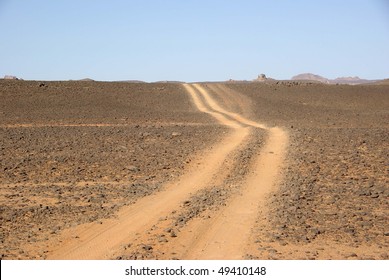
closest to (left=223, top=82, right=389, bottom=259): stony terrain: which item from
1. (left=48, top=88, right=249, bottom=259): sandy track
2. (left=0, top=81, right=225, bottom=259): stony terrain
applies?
(left=48, top=88, right=249, bottom=259): sandy track

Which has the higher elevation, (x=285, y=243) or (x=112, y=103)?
(x=112, y=103)

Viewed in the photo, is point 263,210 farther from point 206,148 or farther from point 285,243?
point 206,148

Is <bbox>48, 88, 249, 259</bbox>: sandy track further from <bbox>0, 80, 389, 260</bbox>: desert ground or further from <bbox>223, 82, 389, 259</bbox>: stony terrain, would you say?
<bbox>223, 82, 389, 259</bbox>: stony terrain

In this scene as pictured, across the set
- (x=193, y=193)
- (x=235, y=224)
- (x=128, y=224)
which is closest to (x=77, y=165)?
(x=193, y=193)

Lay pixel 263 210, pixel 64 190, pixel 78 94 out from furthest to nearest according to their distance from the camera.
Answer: pixel 78 94
pixel 64 190
pixel 263 210

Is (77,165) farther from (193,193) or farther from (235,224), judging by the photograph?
(235,224)

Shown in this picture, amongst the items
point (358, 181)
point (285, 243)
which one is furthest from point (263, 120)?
point (285, 243)

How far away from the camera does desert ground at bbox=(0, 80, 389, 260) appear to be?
694cm

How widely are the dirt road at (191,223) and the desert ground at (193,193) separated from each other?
2 centimetres

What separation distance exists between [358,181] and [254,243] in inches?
185

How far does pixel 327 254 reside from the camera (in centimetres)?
654

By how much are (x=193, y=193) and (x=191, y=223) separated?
205 centimetres

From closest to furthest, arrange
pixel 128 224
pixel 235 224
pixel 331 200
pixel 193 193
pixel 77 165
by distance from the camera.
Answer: pixel 235 224 → pixel 128 224 → pixel 331 200 → pixel 193 193 → pixel 77 165

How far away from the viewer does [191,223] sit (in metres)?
7.90
